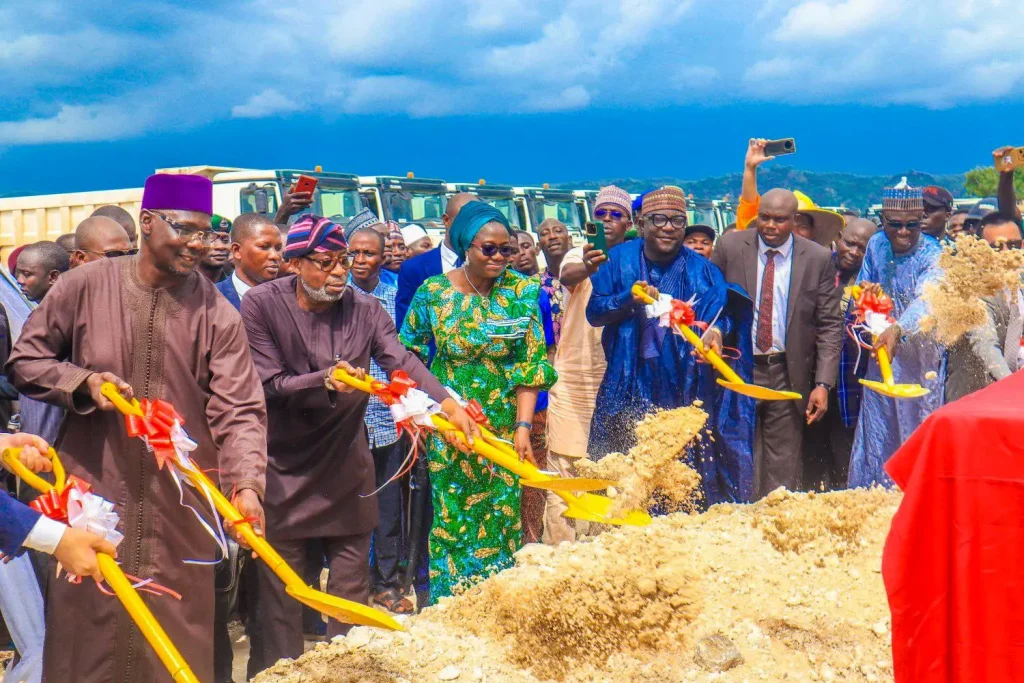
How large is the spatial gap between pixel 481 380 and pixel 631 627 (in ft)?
4.63

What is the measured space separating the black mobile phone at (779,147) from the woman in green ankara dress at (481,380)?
2.79 meters

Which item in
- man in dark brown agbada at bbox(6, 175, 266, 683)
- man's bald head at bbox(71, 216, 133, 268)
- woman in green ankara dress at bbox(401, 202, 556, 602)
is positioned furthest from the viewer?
man's bald head at bbox(71, 216, 133, 268)

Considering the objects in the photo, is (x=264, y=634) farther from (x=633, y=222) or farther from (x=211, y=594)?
(x=633, y=222)

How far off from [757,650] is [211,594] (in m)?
1.96

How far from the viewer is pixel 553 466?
625 centimetres

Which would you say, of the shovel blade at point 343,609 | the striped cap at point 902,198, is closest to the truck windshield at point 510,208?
the striped cap at point 902,198

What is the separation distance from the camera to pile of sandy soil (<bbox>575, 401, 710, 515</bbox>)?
5.58 metres

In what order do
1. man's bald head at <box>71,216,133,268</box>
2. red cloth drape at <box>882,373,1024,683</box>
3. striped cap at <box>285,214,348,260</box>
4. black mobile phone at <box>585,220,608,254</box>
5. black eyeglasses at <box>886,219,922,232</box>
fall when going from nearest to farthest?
red cloth drape at <box>882,373,1024,683</box> → striped cap at <box>285,214,348,260</box> → man's bald head at <box>71,216,133,268</box> → black mobile phone at <box>585,220,608,254</box> → black eyeglasses at <box>886,219,922,232</box>

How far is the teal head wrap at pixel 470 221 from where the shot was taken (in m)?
5.07

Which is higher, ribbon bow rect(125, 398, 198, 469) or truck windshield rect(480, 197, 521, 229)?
truck windshield rect(480, 197, 521, 229)

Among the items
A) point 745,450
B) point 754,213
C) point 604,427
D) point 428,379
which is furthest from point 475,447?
point 754,213

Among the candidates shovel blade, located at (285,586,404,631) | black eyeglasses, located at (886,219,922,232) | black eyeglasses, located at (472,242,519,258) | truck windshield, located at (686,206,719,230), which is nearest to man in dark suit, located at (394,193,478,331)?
black eyeglasses, located at (472,242,519,258)

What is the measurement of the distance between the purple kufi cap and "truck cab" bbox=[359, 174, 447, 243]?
10573mm

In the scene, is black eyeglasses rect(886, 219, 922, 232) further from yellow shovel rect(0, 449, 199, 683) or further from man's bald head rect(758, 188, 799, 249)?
yellow shovel rect(0, 449, 199, 683)
